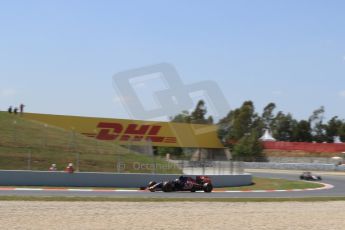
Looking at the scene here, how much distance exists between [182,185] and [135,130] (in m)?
37.8

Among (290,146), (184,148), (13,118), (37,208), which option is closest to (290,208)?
(37,208)

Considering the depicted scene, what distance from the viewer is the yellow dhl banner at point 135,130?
58.1 m

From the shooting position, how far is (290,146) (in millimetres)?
75188

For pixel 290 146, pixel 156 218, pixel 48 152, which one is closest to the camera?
pixel 156 218

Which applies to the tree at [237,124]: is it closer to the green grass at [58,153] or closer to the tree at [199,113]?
the tree at [199,113]

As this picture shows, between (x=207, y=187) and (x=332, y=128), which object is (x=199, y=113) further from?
(x=207, y=187)

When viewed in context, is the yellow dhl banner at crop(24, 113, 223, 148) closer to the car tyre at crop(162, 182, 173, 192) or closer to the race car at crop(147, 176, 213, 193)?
the race car at crop(147, 176, 213, 193)

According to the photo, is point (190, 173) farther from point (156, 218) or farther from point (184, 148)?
point (184, 148)

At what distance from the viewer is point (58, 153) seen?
3172 centimetres

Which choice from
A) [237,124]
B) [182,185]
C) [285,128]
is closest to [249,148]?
[237,124]

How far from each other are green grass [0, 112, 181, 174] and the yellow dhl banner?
20.4 metres

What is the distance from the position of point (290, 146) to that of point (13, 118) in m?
45.7
